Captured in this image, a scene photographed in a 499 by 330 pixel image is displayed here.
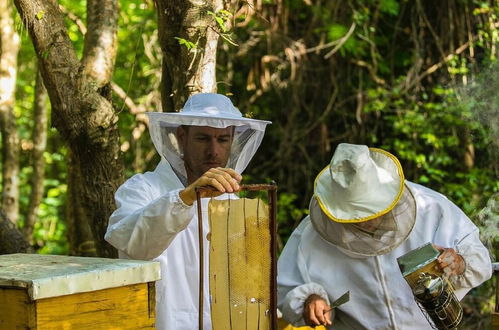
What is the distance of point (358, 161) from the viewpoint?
10.7ft

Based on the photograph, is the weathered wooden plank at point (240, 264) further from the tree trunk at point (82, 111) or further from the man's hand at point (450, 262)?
the tree trunk at point (82, 111)

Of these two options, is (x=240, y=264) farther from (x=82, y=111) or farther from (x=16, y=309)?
(x=82, y=111)

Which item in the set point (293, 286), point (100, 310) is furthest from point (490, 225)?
point (100, 310)

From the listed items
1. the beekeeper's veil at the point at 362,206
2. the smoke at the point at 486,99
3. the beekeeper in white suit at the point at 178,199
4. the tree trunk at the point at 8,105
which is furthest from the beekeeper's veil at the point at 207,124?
the tree trunk at the point at 8,105

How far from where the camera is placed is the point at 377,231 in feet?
10.5

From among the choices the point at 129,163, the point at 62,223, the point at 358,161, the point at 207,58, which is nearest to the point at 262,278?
the point at 358,161

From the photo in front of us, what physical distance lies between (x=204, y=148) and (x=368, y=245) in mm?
775

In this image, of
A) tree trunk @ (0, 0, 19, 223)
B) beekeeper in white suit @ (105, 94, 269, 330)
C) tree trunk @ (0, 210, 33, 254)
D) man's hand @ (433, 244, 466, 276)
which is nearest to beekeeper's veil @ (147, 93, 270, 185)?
beekeeper in white suit @ (105, 94, 269, 330)

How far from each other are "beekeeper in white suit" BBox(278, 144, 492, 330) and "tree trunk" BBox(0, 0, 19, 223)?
3.54 m

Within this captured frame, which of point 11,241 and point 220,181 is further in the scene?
point 11,241

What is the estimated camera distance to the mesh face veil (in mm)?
3191

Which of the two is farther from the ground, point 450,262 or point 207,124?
point 207,124

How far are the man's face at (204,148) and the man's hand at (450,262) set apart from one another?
88 cm

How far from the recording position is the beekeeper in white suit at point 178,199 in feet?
8.76
